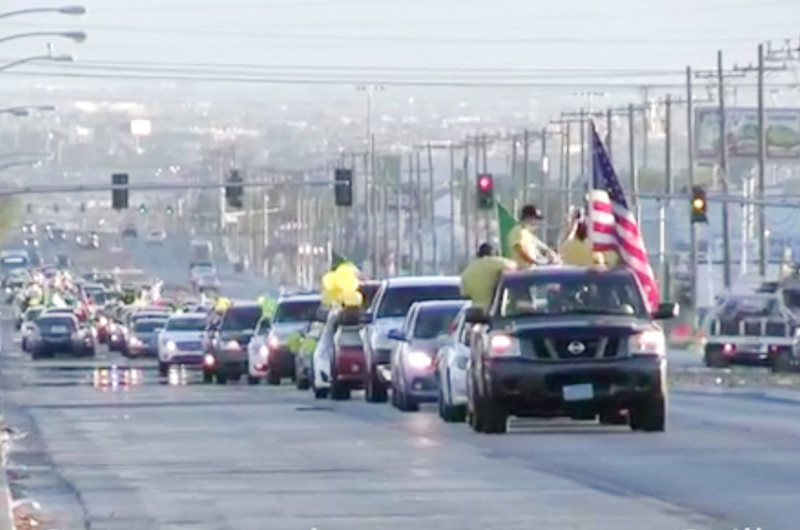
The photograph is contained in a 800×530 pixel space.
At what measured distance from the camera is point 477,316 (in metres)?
27.8

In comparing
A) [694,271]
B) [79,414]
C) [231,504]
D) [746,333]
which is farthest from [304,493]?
[694,271]

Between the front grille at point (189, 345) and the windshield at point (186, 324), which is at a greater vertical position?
the windshield at point (186, 324)

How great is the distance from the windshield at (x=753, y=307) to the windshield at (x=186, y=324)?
12617 millimetres

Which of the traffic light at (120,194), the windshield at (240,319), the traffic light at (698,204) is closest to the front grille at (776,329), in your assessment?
the traffic light at (698,204)

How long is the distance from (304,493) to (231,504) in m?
0.99

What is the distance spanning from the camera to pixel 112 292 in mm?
159250

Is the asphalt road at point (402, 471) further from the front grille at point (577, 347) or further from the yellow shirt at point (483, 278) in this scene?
the yellow shirt at point (483, 278)

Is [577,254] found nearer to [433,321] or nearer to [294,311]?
[433,321]

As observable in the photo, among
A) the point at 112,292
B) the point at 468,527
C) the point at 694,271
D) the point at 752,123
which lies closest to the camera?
the point at 468,527

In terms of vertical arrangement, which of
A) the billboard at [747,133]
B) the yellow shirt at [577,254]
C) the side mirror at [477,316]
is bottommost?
the side mirror at [477,316]

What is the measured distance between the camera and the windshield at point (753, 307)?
208ft

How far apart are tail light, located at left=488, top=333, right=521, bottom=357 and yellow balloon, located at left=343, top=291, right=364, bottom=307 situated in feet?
52.3

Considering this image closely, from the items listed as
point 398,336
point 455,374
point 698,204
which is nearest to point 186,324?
point 698,204

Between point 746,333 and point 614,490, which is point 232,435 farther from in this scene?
point 746,333
